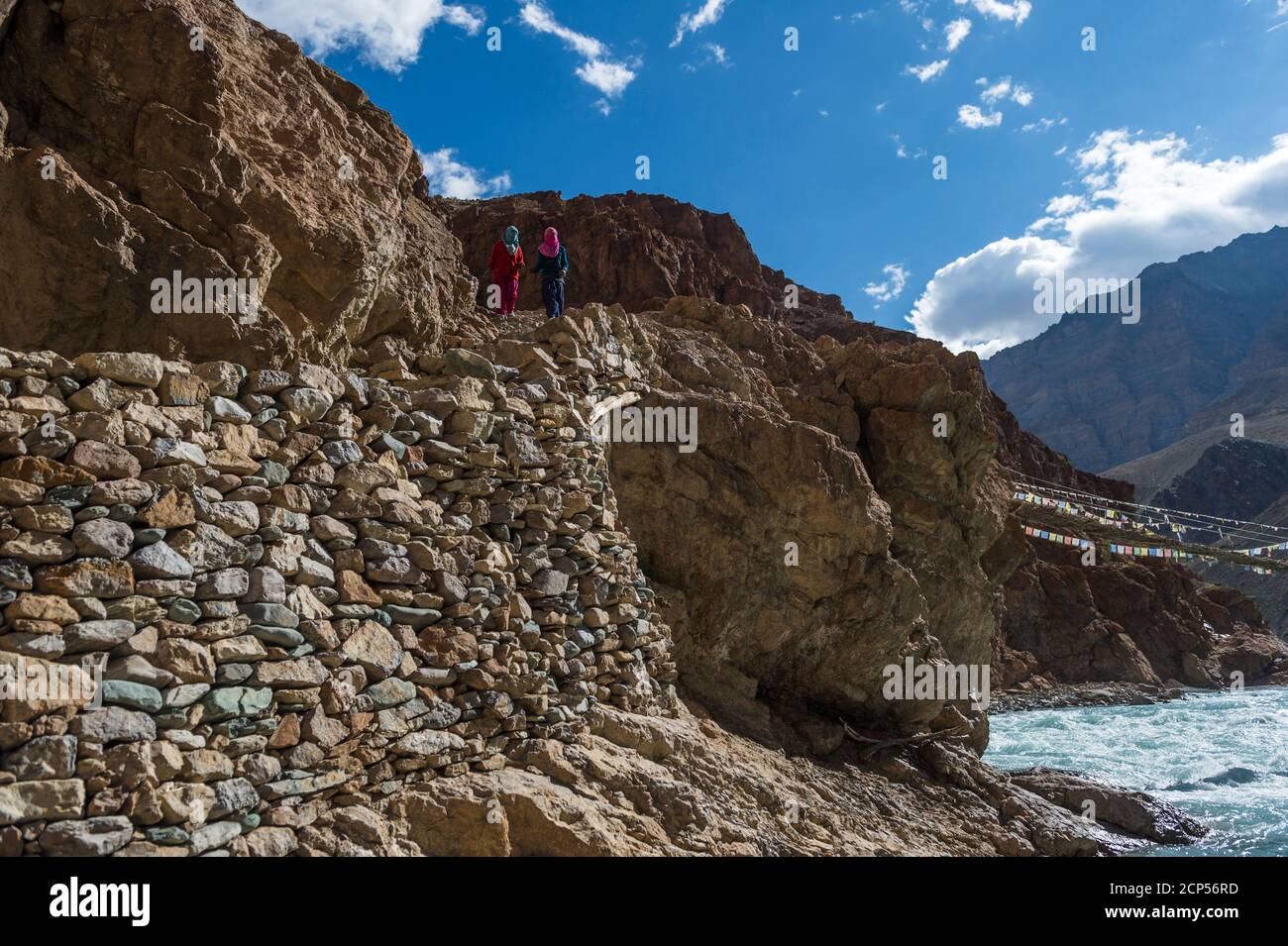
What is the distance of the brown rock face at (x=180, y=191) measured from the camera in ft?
20.7

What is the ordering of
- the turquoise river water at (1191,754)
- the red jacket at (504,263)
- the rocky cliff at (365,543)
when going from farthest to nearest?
the turquoise river water at (1191,754), the red jacket at (504,263), the rocky cliff at (365,543)

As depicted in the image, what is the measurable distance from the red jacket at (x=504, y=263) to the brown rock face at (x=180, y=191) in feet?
8.30

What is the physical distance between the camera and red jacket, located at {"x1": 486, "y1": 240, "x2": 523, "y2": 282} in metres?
12.0

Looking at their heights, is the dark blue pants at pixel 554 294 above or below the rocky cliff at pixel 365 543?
above

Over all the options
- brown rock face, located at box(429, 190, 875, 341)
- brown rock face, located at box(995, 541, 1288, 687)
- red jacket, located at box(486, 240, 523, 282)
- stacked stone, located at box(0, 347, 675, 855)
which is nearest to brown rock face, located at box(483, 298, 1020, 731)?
stacked stone, located at box(0, 347, 675, 855)

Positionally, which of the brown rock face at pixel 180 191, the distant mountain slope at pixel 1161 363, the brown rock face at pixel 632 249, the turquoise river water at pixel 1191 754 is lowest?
the turquoise river water at pixel 1191 754

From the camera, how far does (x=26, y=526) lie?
3.77 metres

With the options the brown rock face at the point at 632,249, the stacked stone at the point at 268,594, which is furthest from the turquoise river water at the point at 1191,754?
the brown rock face at the point at 632,249

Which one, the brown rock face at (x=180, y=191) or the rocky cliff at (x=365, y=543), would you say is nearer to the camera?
the rocky cliff at (x=365, y=543)

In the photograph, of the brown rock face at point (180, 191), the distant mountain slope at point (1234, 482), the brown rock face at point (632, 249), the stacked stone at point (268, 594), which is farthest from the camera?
the distant mountain slope at point (1234, 482)

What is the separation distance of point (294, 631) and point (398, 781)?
42.0 inches

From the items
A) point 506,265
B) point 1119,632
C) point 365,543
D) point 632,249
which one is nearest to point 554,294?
point 506,265

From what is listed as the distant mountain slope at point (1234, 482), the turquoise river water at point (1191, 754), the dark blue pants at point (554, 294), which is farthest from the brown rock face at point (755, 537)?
Answer: the distant mountain slope at point (1234, 482)

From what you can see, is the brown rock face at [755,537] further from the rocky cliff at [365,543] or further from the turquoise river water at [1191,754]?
the turquoise river water at [1191,754]
